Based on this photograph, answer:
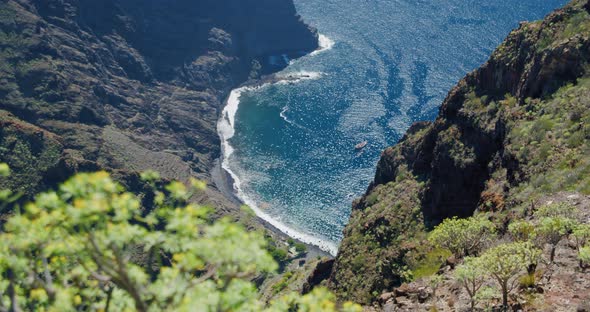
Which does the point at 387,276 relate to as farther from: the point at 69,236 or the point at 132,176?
the point at 132,176

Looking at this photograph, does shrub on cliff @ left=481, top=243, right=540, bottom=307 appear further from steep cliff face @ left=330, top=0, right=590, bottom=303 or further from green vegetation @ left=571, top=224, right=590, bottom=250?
steep cliff face @ left=330, top=0, right=590, bottom=303

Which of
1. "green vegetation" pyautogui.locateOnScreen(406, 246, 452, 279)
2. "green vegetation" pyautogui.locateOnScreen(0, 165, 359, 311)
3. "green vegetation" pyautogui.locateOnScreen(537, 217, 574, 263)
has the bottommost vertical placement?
"green vegetation" pyautogui.locateOnScreen(0, 165, 359, 311)

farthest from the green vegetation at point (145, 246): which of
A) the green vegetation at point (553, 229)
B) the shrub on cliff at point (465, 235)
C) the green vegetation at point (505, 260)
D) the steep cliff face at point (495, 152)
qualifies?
the steep cliff face at point (495, 152)

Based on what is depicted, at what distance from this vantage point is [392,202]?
78250 millimetres

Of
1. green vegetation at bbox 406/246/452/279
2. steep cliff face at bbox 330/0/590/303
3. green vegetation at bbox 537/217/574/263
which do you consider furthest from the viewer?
steep cliff face at bbox 330/0/590/303

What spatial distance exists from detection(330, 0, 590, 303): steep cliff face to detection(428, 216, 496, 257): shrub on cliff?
4846mm

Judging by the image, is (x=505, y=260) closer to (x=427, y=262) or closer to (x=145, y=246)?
(x=145, y=246)

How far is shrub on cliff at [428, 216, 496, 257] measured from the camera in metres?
39.0

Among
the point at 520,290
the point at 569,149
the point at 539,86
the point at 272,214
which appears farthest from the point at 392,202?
the point at 272,214

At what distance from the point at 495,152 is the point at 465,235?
25455 mm

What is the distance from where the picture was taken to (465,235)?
39312 mm

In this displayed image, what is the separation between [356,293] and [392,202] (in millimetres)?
20642

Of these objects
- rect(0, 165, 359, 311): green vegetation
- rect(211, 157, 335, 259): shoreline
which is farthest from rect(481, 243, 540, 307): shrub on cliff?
rect(211, 157, 335, 259): shoreline

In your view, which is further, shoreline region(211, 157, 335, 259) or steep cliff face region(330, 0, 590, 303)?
shoreline region(211, 157, 335, 259)
